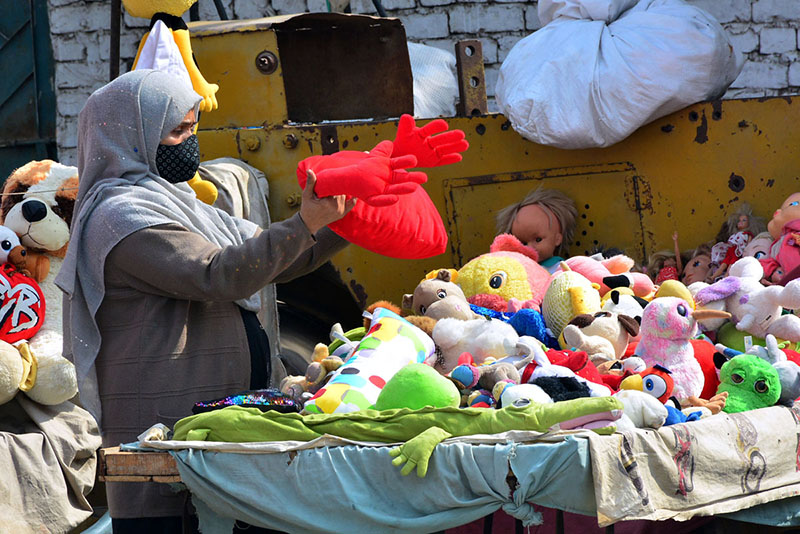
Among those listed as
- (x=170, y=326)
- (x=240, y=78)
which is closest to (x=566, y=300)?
(x=170, y=326)

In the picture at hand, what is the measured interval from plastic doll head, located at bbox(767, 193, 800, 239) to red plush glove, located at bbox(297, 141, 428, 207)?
147 cm

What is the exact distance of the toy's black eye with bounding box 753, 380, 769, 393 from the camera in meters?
2.27

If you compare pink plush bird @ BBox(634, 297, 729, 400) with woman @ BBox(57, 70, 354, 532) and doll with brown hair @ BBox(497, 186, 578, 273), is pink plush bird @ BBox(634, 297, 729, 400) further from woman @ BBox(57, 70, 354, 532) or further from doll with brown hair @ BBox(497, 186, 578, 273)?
doll with brown hair @ BBox(497, 186, 578, 273)

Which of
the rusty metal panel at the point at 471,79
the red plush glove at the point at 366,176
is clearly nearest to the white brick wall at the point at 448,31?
the rusty metal panel at the point at 471,79

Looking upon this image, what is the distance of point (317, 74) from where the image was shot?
180 inches

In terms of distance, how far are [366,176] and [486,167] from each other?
159cm

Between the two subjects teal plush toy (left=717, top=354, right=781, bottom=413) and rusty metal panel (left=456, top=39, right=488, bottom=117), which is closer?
teal plush toy (left=717, top=354, right=781, bottom=413)

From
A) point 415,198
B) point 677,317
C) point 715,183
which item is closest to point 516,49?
point 715,183

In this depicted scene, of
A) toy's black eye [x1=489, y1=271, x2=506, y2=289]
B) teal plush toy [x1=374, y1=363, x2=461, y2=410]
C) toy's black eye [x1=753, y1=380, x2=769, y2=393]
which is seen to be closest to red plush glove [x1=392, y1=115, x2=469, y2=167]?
teal plush toy [x1=374, y1=363, x2=461, y2=410]

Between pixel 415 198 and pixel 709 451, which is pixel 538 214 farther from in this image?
pixel 709 451

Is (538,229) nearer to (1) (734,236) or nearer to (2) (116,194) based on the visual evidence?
(1) (734,236)

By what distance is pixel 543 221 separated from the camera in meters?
3.53

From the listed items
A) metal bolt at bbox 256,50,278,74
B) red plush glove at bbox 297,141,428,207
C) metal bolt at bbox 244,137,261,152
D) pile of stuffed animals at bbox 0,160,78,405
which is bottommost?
pile of stuffed animals at bbox 0,160,78,405

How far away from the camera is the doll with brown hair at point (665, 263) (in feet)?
11.5
